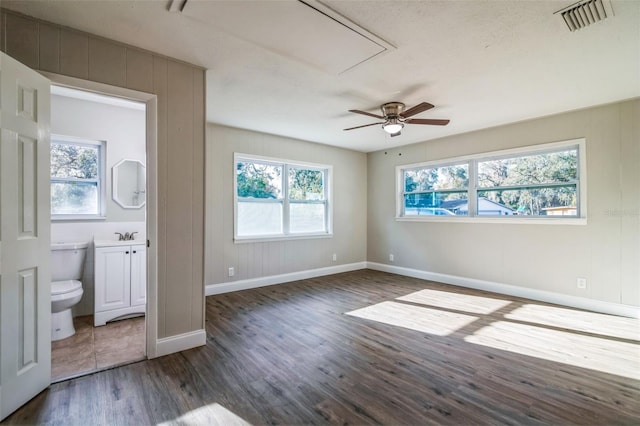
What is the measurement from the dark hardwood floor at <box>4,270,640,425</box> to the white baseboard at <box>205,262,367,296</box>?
810 mm

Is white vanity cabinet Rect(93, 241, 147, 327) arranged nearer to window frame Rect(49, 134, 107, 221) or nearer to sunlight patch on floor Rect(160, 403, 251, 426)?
window frame Rect(49, 134, 107, 221)

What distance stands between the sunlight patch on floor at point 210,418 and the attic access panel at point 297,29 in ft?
8.42

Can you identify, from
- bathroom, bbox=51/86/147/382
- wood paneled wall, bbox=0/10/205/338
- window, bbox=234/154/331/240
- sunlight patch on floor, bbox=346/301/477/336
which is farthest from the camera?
window, bbox=234/154/331/240

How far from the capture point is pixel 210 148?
4.38 metres

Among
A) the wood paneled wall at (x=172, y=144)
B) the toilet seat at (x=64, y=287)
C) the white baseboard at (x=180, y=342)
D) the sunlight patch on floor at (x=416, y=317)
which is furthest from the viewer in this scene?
the sunlight patch on floor at (x=416, y=317)

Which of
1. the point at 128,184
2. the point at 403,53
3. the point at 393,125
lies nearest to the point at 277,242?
the point at 128,184

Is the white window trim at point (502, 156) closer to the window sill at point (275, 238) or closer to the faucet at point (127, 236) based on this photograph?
the window sill at point (275, 238)

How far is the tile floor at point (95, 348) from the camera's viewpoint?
2.33 meters

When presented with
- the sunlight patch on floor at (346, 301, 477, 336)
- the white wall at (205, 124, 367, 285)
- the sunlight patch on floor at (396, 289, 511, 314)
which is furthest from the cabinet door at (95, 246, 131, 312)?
the sunlight patch on floor at (396, 289, 511, 314)

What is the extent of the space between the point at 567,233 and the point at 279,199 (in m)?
4.29

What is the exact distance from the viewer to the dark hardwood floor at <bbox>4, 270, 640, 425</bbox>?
1799 mm

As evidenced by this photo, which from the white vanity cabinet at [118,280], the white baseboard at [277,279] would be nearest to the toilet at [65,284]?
the white vanity cabinet at [118,280]

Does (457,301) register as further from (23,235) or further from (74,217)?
(74,217)

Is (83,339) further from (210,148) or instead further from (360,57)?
(360,57)
